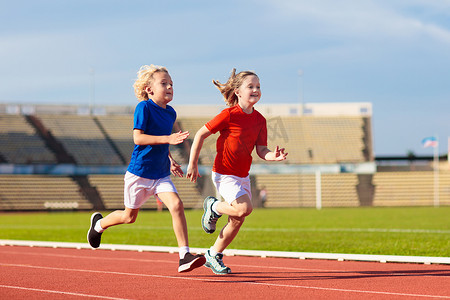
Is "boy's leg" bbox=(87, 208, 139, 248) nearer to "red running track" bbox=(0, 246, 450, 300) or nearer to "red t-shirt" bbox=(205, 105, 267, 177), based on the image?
"red running track" bbox=(0, 246, 450, 300)

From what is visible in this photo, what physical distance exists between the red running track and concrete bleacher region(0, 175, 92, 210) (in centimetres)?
3552

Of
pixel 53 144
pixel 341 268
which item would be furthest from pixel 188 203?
pixel 341 268

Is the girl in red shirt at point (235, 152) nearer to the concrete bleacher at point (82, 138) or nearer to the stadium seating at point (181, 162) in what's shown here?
the stadium seating at point (181, 162)

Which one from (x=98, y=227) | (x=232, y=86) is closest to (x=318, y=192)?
(x=98, y=227)

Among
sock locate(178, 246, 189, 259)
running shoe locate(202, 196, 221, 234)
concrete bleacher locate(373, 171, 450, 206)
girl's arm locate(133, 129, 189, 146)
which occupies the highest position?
girl's arm locate(133, 129, 189, 146)

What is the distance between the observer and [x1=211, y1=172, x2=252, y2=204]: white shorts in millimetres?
6750

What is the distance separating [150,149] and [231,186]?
952 millimetres

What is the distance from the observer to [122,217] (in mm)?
6938

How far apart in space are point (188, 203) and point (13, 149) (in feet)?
46.4

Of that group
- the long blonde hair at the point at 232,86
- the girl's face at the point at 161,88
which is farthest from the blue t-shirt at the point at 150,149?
the long blonde hair at the point at 232,86

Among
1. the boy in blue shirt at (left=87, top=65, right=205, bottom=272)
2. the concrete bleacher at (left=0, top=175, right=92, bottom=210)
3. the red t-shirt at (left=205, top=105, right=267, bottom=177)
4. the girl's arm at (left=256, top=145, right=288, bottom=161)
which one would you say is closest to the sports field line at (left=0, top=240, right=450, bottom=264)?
the girl's arm at (left=256, top=145, right=288, bottom=161)

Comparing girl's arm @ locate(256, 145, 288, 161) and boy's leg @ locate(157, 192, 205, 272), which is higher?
girl's arm @ locate(256, 145, 288, 161)

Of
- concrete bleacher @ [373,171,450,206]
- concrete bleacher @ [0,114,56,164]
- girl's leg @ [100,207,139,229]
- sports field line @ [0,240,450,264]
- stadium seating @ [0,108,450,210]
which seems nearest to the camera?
girl's leg @ [100,207,139,229]

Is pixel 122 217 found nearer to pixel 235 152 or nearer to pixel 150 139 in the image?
pixel 150 139
